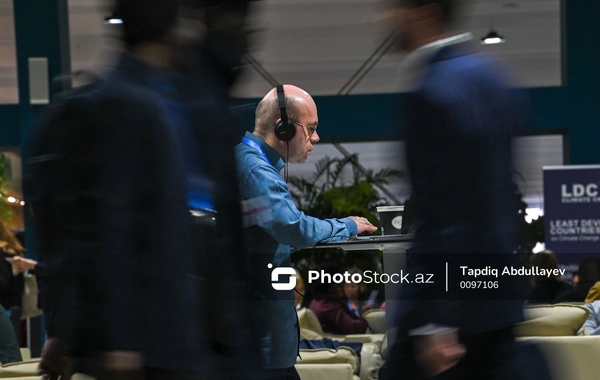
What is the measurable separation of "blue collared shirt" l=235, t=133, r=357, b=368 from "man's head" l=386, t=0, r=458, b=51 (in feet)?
3.06

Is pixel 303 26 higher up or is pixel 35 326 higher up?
pixel 303 26

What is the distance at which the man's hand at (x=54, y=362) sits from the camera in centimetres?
183

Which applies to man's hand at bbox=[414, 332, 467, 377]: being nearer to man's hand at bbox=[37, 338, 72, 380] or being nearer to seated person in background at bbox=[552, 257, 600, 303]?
man's hand at bbox=[37, 338, 72, 380]

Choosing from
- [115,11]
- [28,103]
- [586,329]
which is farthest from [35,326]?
[115,11]

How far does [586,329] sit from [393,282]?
2.34 m

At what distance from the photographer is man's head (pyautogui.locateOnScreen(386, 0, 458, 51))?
196cm

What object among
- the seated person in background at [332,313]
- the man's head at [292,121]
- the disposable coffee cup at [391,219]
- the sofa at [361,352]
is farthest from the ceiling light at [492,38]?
the man's head at [292,121]

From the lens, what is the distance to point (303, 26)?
45.2 feet

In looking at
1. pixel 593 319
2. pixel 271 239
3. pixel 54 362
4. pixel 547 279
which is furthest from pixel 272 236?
pixel 547 279

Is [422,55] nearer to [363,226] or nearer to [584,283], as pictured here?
[363,226]

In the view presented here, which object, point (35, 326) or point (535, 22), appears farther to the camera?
point (535, 22)

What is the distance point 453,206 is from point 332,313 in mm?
5695

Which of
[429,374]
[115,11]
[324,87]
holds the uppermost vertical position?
[324,87]

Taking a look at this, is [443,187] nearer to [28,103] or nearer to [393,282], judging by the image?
[393,282]
